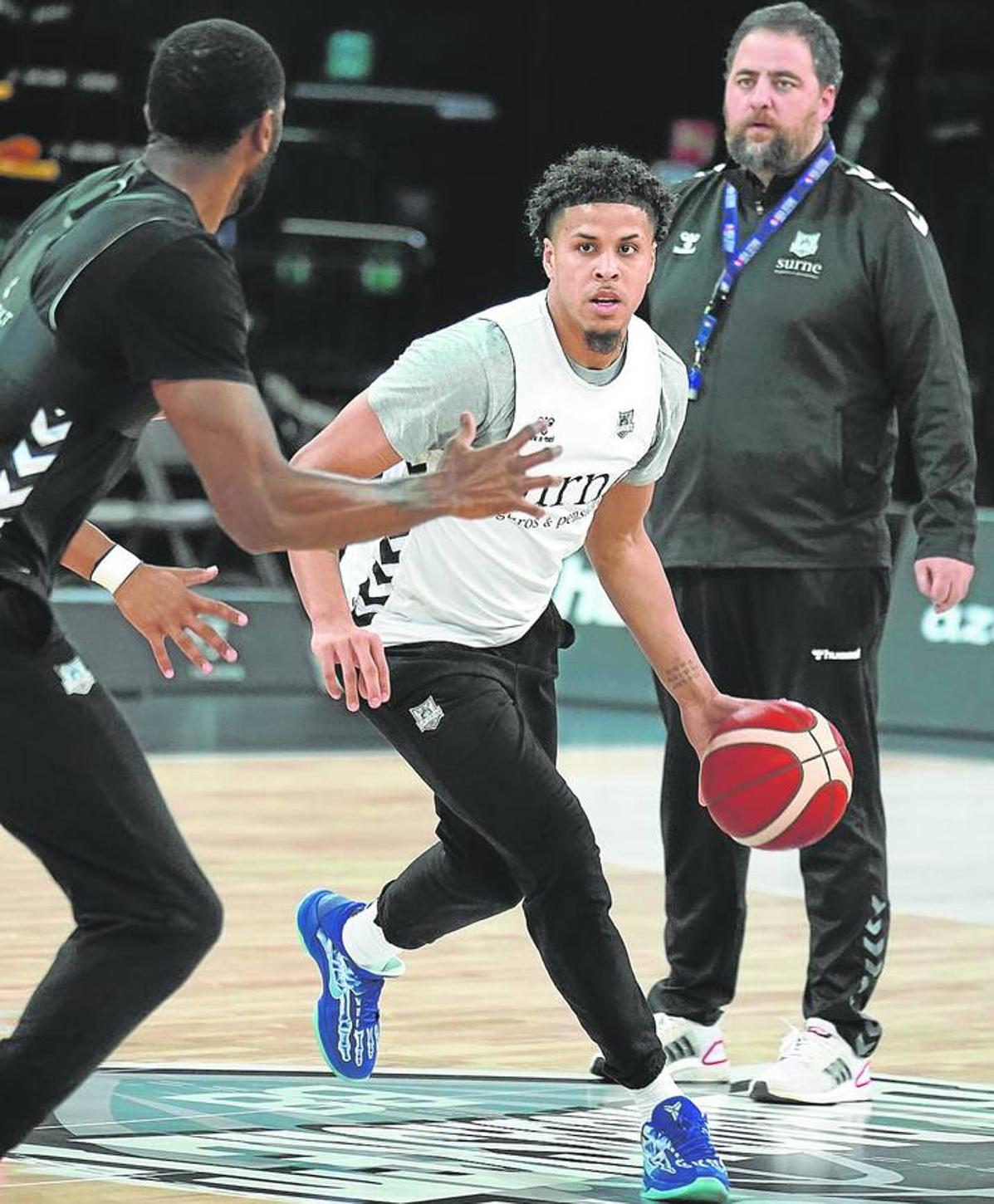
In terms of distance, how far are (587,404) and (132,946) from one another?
167cm

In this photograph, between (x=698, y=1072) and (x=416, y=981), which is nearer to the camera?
(x=698, y=1072)

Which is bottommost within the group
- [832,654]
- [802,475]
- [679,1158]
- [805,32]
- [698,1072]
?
[698,1072]

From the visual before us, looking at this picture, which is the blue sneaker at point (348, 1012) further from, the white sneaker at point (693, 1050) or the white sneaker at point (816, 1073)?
the white sneaker at point (816, 1073)

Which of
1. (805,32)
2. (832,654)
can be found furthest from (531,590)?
(805,32)

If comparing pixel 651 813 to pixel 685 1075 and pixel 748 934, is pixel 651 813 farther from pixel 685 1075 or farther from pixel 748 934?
pixel 685 1075

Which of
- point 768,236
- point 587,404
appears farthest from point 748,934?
point 587,404

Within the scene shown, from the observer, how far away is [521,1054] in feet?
20.4

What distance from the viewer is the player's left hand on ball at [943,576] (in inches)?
240

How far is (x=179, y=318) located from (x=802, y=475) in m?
2.61

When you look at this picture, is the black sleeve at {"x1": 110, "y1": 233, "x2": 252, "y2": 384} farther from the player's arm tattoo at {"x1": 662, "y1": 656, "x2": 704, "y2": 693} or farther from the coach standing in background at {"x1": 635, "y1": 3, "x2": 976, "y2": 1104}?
the coach standing in background at {"x1": 635, "y1": 3, "x2": 976, "y2": 1104}

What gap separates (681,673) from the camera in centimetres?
532

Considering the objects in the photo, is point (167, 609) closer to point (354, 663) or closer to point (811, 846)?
point (354, 663)

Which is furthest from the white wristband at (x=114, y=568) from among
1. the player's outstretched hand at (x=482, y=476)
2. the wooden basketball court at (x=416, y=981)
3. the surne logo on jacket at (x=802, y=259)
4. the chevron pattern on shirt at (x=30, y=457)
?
the surne logo on jacket at (x=802, y=259)

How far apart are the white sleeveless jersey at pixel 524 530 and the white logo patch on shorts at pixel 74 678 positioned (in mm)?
1322
